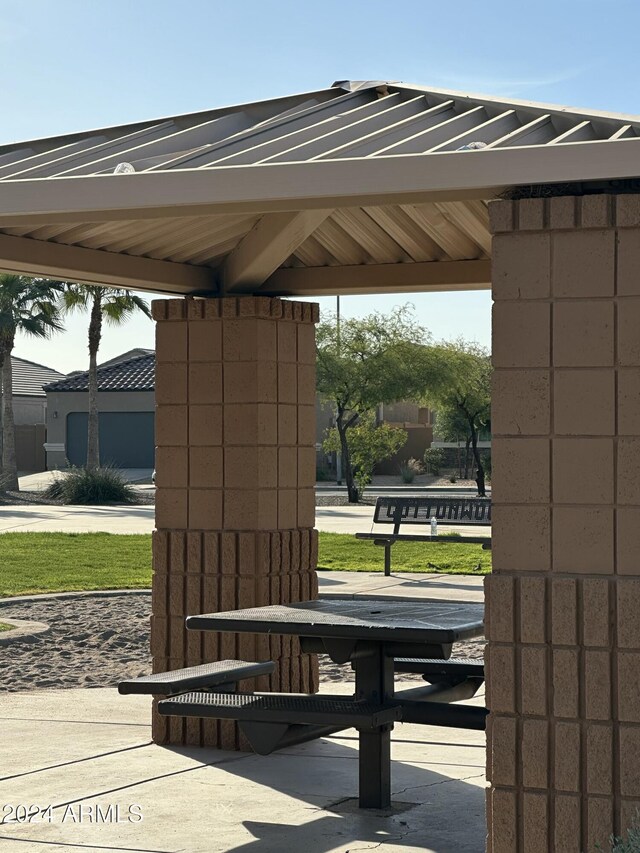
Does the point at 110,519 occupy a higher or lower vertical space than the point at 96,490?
lower

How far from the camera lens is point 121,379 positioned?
55688 millimetres

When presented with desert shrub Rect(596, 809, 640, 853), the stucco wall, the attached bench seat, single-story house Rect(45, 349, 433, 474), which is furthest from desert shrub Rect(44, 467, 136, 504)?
desert shrub Rect(596, 809, 640, 853)

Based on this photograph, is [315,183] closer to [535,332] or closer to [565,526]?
[535,332]

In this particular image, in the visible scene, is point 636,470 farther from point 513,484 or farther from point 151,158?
point 151,158

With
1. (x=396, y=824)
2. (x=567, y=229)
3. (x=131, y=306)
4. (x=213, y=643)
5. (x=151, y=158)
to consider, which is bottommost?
(x=396, y=824)

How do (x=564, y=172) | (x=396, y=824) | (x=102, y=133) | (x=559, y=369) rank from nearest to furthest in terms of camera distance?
(x=564, y=172)
(x=559, y=369)
(x=396, y=824)
(x=102, y=133)

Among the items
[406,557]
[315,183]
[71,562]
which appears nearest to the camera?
[315,183]

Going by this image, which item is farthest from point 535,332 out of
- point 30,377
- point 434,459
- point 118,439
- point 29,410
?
point 30,377

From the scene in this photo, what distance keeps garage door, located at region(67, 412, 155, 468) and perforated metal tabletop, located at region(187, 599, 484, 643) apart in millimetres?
47572

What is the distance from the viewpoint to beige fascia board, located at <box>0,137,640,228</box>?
15.5 ft

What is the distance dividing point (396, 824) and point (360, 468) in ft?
103

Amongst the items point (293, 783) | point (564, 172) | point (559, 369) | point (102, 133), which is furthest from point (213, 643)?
point (564, 172)

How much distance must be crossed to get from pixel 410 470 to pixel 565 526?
4764 cm

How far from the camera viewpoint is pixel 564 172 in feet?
15.5
